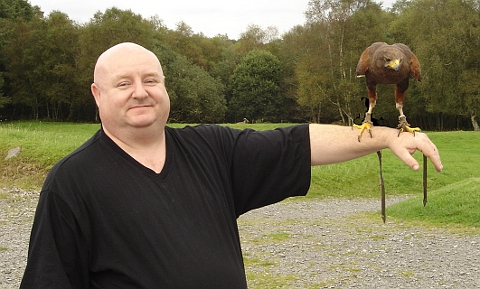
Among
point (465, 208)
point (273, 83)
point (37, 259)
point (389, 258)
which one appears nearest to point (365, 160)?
point (465, 208)

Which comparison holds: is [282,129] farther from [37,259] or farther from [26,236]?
[26,236]

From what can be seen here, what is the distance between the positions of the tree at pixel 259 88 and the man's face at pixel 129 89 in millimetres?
45842

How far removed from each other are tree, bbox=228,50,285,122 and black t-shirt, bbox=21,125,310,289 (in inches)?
1806

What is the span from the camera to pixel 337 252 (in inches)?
323

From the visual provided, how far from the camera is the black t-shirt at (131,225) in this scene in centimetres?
198

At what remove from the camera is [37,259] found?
1954mm

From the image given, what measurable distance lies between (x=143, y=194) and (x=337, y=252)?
6.58m

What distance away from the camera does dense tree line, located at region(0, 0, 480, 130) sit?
30.4 meters

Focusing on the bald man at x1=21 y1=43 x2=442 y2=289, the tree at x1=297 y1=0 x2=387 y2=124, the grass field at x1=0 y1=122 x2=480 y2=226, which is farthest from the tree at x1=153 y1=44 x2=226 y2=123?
the bald man at x1=21 y1=43 x2=442 y2=289

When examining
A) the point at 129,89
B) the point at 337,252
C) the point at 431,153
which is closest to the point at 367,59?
the point at 431,153

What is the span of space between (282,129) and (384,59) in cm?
67

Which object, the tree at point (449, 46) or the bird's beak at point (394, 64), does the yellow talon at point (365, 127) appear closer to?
the bird's beak at point (394, 64)

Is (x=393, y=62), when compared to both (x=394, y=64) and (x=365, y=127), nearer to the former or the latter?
(x=394, y=64)

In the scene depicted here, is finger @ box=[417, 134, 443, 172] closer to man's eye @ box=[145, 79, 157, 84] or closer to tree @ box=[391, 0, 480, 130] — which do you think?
man's eye @ box=[145, 79, 157, 84]
